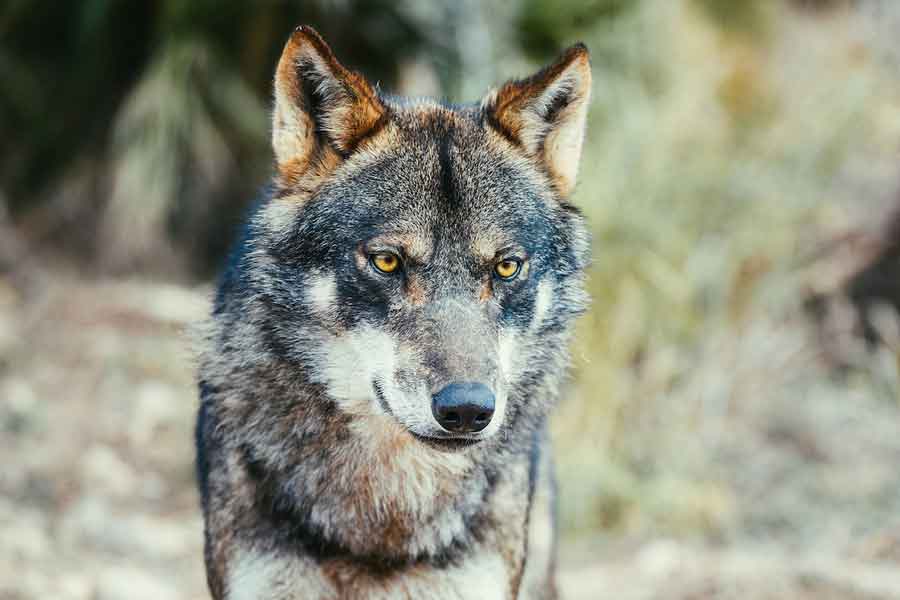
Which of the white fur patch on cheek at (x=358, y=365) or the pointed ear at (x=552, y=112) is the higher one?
the pointed ear at (x=552, y=112)

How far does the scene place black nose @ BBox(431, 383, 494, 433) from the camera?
294 cm

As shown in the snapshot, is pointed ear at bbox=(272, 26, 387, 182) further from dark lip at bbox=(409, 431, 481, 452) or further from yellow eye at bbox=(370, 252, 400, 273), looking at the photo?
dark lip at bbox=(409, 431, 481, 452)

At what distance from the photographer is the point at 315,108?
3.47m

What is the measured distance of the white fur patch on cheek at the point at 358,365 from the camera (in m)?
3.21

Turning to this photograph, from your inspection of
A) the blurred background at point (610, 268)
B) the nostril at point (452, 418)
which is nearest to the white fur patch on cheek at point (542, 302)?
the nostril at point (452, 418)

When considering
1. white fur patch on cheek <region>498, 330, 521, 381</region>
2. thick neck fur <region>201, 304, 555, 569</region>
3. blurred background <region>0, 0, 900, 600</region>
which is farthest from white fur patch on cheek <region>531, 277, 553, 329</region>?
blurred background <region>0, 0, 900, 600</region>

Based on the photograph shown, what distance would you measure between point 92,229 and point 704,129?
21.5 feet

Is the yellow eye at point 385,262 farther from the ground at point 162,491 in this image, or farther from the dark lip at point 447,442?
the ground at point 162,491

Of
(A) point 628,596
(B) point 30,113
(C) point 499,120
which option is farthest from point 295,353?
(B) point 30,113

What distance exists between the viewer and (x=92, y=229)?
441 inches

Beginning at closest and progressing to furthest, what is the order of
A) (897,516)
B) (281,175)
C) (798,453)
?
1. (281,175)
2. (897,516)
3. (798,453)

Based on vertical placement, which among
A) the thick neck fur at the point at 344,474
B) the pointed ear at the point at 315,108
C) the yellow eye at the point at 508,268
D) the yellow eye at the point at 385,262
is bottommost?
the thick neck fur at the point at 344,474

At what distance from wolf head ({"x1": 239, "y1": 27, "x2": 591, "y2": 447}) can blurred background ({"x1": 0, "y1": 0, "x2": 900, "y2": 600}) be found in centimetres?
156

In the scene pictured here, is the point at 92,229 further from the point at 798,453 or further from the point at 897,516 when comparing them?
the point at 897,516
